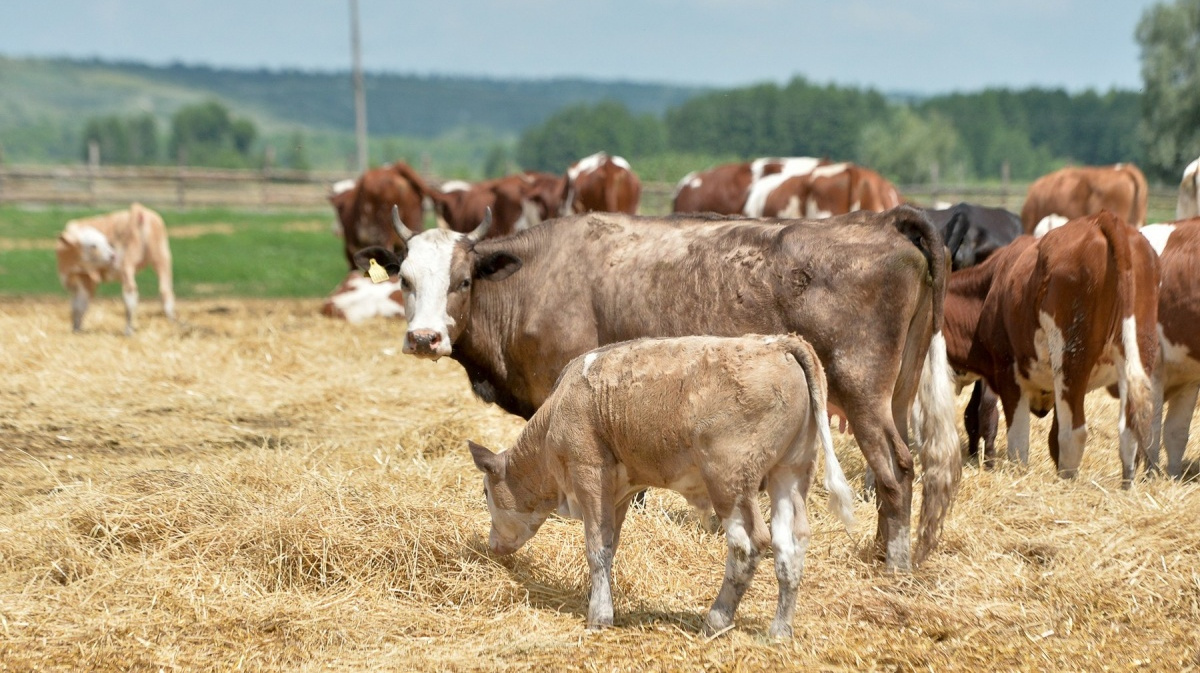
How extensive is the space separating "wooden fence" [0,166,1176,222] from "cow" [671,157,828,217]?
17950mm

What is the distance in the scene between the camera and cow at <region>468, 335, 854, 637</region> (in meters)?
4.73

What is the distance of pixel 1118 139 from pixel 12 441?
347ft

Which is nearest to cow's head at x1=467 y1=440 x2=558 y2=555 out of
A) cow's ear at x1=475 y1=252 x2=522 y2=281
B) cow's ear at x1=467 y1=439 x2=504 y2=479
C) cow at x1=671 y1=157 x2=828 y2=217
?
cow's ear at x1=467 y1=439 x2=504 y2=479

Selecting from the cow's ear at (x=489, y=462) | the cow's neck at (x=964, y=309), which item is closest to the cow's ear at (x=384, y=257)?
the cow's ear at (x=489, y=462)

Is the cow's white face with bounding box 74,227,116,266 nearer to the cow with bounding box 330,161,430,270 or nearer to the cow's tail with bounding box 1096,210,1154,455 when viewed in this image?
the cow with bounding box 330,161,430,270

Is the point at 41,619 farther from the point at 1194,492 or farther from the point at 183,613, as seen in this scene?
the point at 1194,492

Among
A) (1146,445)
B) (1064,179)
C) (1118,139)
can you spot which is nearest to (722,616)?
(1146,445)

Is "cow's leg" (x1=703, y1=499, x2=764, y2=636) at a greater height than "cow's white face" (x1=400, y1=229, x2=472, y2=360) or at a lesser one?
lesser

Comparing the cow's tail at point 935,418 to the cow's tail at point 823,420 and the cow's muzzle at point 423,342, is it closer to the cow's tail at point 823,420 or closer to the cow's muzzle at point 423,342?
the cow's tail at point 823,420

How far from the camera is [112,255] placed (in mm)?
14516

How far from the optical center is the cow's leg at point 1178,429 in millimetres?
7762

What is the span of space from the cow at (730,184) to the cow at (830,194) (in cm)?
112

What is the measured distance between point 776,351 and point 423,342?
90.5 inches

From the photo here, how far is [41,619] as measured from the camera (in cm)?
510
